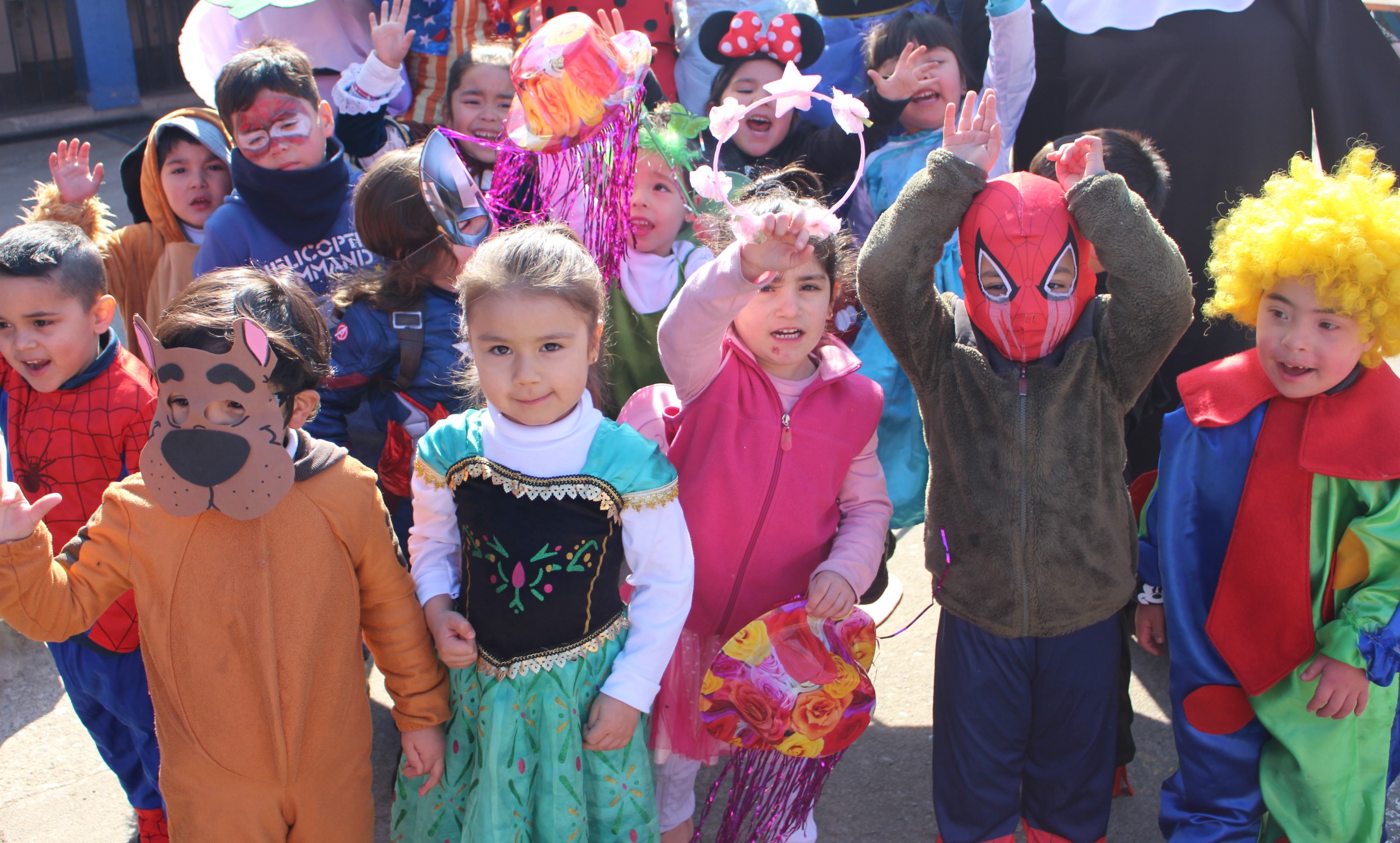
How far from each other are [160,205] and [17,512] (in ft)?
6.74

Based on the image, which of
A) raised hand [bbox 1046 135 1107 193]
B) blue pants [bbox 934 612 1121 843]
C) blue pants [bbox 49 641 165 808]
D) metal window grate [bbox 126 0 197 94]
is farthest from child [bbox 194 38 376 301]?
metal window grate [bbox 126 0 197 94]

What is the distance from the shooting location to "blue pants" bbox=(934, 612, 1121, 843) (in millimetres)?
2271

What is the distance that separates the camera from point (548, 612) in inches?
79.9

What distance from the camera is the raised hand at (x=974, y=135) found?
7.16 feet

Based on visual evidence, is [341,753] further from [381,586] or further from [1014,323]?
[1014,323]

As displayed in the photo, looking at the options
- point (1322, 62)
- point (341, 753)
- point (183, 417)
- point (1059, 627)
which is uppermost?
point (1322, 62)

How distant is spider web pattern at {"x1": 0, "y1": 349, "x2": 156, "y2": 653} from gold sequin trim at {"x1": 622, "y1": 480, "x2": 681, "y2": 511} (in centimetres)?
114

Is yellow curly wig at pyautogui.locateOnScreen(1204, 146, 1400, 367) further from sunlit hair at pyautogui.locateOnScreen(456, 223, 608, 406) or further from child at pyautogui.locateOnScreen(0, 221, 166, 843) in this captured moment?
child at pyautogui.locateOnScreen(0, 221, 166, 843)

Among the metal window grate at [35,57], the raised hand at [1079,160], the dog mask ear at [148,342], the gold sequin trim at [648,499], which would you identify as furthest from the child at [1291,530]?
the metal window grate at [35,57]

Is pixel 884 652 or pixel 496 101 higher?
pixel 496 101

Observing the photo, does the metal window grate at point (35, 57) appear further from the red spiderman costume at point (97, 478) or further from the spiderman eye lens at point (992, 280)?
the spiderman eye lens at point (992, 280)

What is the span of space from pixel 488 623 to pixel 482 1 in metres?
2.88

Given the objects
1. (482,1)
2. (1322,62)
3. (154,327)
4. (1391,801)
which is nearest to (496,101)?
(482,1)

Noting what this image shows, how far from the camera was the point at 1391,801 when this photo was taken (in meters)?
2.65
